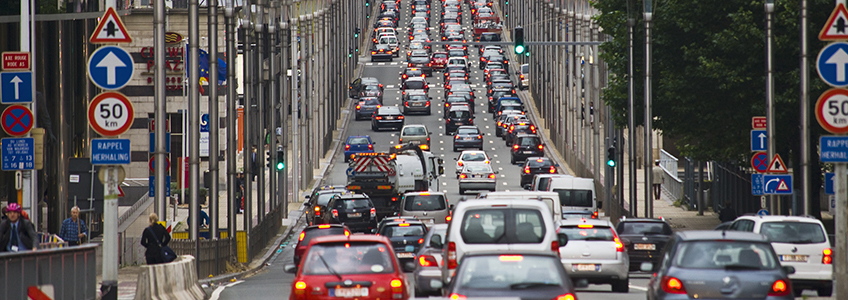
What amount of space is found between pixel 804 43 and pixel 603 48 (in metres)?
20.7

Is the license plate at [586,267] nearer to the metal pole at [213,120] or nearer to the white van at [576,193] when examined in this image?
the metal pole at [213,120]

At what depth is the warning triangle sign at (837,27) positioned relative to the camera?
19219mm

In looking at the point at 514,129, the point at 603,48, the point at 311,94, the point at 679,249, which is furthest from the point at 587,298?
the point at 514,129

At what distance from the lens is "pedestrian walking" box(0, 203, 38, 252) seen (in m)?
19.1

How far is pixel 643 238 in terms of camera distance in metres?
27.4

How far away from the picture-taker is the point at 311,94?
221 ft

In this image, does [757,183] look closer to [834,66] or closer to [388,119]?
[834,66]

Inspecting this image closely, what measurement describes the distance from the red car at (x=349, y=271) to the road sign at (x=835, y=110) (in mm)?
7040

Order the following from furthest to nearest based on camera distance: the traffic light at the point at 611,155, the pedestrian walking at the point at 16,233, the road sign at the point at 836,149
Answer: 1. the traffic light at the point at 611,155
2. the pedestrian walking at the point at 16,233
3. the road sign at the point at 836,149

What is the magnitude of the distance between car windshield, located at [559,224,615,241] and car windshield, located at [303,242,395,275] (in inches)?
289

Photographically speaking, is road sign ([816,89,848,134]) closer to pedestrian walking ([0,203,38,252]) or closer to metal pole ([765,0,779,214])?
metal pole ([765,0,779,214])

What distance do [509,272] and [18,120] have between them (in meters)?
9.83

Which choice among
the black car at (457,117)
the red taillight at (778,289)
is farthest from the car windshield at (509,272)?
the black car at (457,117)

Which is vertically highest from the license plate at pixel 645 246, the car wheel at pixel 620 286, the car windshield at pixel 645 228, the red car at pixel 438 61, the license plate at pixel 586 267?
the red car at pixel 438 61
